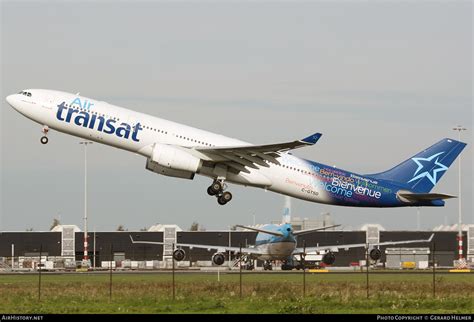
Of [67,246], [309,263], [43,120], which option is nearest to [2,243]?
[67,246]

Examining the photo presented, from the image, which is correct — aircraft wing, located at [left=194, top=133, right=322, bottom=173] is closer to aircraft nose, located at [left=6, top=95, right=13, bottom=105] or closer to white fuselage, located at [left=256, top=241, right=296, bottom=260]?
aircraft nose, located at [left=6, top=95, right=13, bottom=105]

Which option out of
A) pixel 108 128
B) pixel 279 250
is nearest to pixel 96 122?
pixel 108 128

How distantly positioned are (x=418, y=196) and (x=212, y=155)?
13.2 m

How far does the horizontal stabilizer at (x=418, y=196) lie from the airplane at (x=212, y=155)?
0.06 metres

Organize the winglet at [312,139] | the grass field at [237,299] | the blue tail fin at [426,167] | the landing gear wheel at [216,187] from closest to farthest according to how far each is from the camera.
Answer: the grass field at [237,299], the winglet at [312,139], the landing gear wheel at [216,187], the blue tail fin at [426,167]

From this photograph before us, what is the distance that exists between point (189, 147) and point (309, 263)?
145 feet

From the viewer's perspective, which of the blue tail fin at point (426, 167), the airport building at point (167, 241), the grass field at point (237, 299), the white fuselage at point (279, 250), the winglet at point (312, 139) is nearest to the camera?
the grass field at point (237, 299)

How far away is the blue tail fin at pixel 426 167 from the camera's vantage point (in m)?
59.1

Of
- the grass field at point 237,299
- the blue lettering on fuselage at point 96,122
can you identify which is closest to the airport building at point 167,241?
the blue lettering on fuselage at point 96,122

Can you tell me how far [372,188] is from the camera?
56.8 meters

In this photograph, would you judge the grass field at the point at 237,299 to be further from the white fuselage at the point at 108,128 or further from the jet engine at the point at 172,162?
the white fuselage at the point at 108,128

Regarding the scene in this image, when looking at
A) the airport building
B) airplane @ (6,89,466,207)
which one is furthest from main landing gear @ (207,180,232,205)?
the airport building

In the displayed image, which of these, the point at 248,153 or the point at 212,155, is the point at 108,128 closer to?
the point at 212,155

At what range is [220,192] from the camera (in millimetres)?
54125
